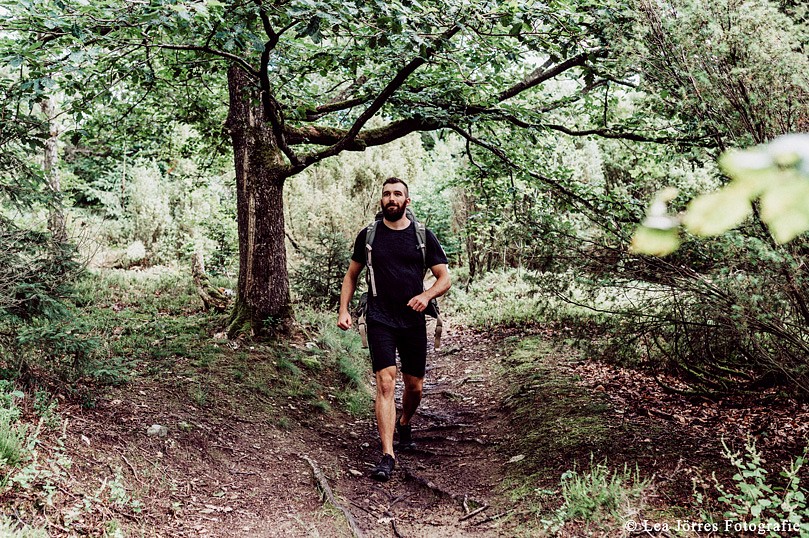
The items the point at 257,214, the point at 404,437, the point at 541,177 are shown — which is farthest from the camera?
the point at 257,214

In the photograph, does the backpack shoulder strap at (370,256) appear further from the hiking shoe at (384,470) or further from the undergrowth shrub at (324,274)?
the undergrowth shrub at (324,274)

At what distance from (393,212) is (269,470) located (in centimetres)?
256

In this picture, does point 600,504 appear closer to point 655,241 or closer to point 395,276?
point 395,276

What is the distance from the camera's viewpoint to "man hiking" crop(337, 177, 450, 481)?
5.10 metres

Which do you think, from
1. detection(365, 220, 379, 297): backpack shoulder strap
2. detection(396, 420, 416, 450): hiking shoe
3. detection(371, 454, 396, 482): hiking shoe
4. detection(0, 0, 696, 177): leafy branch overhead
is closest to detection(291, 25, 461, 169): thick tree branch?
detection(0, 0, 696, 177): leafy branch overhead

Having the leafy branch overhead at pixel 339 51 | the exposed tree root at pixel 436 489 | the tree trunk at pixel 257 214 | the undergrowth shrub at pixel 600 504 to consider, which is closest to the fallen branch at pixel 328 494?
the exposed tree root at pixel 436 489

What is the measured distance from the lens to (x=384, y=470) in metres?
4.89

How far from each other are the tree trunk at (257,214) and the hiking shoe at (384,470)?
347 centimetres

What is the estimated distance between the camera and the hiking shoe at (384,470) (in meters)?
4.88

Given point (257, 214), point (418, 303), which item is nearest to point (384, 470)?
point (418, 303)

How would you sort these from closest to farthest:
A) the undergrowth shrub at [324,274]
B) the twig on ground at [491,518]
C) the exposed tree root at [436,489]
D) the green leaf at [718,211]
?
the green leaf at [718,211], the twig on ground at [491,518], the exposed tree root at [436,489], the undergrowth shrub at [324,274]

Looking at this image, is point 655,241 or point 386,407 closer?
point 655,241

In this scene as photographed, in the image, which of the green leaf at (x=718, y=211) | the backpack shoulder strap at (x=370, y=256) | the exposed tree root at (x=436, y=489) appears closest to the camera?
the green leaf at (x=718, y=211)

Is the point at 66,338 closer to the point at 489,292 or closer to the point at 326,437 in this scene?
the point at 326,437
